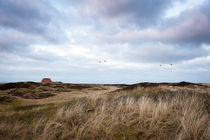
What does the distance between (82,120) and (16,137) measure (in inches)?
83.8

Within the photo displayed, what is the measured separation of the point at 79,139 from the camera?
143 inches

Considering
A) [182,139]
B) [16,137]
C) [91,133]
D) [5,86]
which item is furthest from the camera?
[5,86]

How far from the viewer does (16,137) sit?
4.36 metres

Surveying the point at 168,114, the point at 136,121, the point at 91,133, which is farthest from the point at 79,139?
the point at 168,114

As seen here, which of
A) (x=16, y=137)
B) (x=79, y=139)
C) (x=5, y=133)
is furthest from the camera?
(x=5, y=133)

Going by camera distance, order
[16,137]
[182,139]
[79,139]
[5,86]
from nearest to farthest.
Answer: [182,139], [79,139], [16,137], [5,86]

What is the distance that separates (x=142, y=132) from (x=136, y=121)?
703mm

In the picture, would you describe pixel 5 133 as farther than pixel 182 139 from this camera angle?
Yes

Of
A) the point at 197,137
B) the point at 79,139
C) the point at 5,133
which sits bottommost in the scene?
Result: the point at 5,133

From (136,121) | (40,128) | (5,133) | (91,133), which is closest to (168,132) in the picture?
(136,121)

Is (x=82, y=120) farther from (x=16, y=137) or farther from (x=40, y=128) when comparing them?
(x=16, y=137)

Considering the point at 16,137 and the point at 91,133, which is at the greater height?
the point at 91,133

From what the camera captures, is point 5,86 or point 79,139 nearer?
point 79,139

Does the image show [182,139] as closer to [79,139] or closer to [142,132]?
[142,132]
